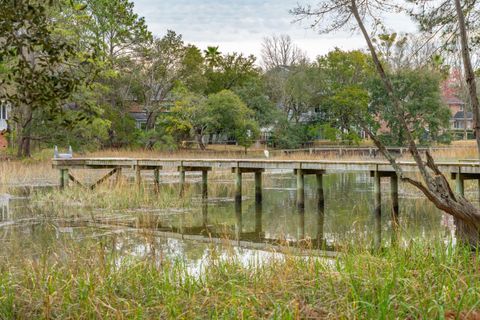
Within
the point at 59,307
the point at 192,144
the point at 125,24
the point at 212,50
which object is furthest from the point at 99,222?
the point at 212,50

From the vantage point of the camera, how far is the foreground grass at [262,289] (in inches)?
183

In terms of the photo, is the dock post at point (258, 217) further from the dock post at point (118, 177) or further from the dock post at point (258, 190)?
the dock post at point (118, 177)

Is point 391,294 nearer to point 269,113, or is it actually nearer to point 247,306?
point 247,306

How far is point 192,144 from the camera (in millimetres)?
44000

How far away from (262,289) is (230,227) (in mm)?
7714

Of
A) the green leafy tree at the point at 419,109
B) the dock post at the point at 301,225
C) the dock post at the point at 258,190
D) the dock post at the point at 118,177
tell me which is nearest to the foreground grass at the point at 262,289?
the dock post at the point at 301,225

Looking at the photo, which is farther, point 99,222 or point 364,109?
point 364,109

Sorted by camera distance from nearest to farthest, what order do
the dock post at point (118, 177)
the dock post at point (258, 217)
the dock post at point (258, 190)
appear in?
the dock post at point (258, 217)
the dock post at point (258, 190)
the dock post at point (118, 177)

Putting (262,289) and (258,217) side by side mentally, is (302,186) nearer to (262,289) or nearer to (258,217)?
(258,217)

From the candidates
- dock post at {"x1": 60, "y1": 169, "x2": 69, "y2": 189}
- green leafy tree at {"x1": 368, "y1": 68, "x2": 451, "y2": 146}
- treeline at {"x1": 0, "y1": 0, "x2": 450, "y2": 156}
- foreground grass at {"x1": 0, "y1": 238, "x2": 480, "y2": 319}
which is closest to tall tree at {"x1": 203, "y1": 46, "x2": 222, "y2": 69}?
treeline at {"x1": 0, "y1": 0, "x2": 450, "y2": 156}

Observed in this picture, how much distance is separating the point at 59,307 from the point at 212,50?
1729 inches

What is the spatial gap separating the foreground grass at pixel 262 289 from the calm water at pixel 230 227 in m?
1.41

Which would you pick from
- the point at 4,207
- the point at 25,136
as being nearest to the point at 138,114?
the point at 25,136

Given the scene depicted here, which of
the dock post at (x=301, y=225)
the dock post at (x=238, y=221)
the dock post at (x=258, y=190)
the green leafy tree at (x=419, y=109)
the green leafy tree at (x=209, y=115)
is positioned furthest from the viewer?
the green leafy tree at (x=419, y=109)
